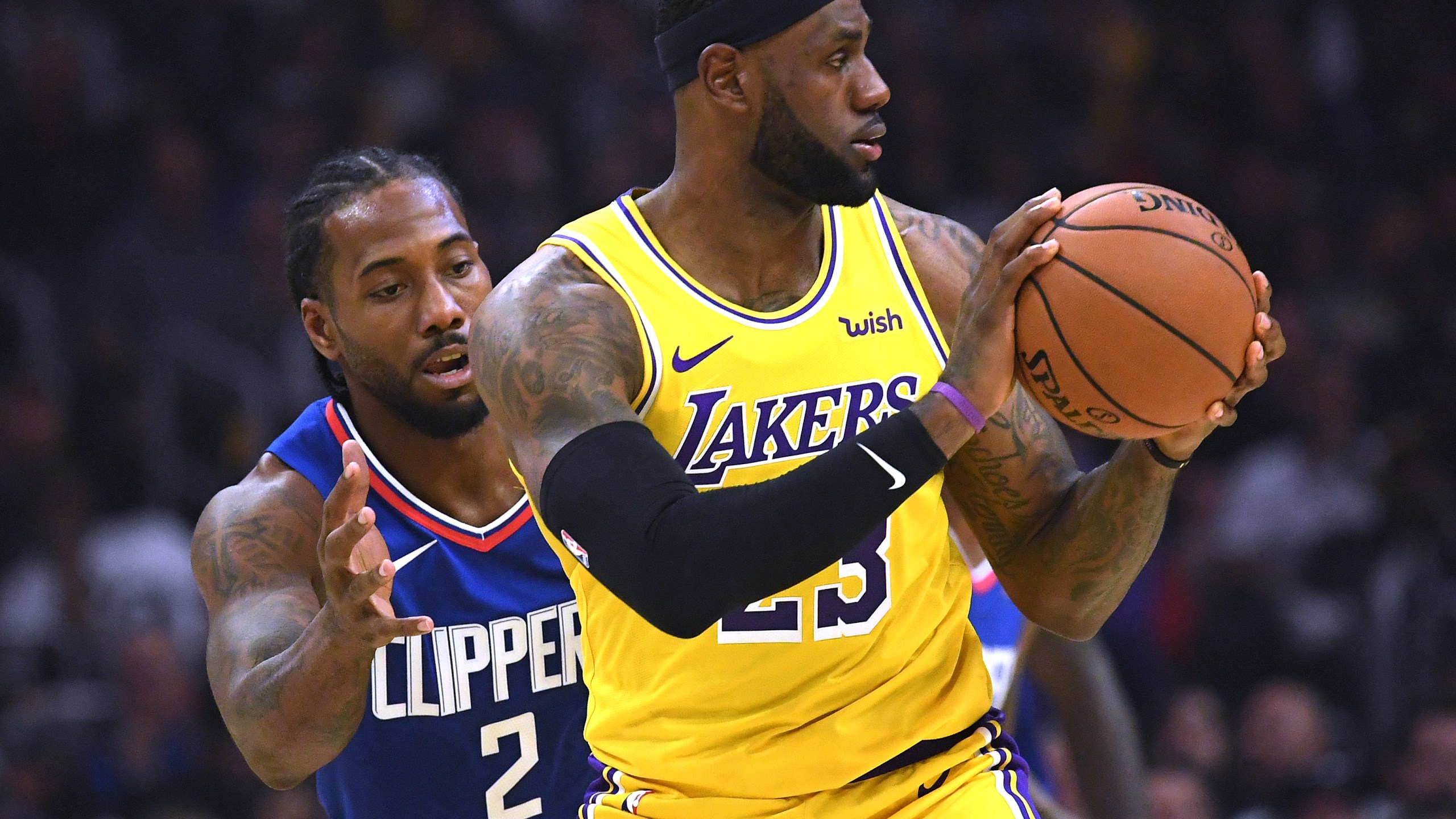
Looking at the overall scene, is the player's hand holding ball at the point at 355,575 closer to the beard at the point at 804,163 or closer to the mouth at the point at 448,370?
the mouth at the point at 448,370

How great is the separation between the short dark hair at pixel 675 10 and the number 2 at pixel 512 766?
1.49 metres

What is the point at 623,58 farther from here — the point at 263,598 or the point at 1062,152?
the point at 263,598

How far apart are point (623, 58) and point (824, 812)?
6.69 m

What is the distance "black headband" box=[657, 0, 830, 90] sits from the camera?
9.63 feet

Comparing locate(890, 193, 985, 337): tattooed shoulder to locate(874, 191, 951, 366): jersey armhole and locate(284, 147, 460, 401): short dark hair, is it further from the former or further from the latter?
locate(284, 147, 460, 401): short dark hair

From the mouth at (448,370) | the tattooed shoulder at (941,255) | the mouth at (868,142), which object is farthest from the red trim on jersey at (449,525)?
the mouth at (868,142)

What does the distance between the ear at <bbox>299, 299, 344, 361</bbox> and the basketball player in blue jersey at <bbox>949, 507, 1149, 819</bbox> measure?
1773 millimetres

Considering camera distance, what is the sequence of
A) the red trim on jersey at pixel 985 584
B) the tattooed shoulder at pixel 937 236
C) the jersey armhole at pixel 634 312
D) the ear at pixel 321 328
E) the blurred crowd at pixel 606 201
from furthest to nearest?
the blurred crowd at pixel 606 201
the red trim on jersey at pixel 985 584
the ear at pixel 321 328
the tattooed shoulder at pixel 937 236
the jersey armhole at pixel 634 312

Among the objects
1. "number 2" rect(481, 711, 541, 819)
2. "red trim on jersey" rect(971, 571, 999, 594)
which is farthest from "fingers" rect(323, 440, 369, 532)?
"red trim on jersey" rect(971, 571, 999, 594)

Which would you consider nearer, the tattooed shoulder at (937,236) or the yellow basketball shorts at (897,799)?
the yellow basketball shorts at (897,799)

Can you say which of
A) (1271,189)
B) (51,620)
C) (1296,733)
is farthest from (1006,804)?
(1271,189)

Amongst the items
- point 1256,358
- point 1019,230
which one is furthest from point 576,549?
point 1256,358

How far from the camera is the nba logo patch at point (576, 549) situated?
2.68 m

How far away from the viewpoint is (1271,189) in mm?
8289
